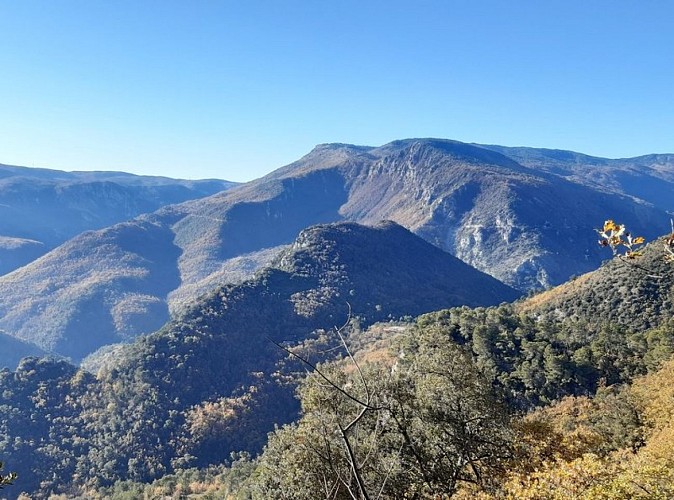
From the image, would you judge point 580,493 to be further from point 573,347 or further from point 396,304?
point 396,304

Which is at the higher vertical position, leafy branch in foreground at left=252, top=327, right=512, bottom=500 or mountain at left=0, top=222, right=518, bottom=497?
leafy branch in foreground at left=252, top=327, right=512, bottom=500

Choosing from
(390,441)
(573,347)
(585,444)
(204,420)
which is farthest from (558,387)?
(204,420)

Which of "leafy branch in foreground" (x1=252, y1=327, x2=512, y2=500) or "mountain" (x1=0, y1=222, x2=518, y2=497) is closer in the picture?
"leafy branch in foreground" (x1=252, y1=327, x2=512, y2=500)

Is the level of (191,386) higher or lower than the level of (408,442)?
lower

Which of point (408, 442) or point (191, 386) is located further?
point (191, 386)

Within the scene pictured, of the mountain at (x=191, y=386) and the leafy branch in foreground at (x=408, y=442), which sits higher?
the leafy branch in foreground at (x=408, y=442)

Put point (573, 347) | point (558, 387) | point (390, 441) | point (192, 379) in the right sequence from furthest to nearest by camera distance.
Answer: point (192, 379) < point (573, 347) < point (558, 387) < point (390, 441)

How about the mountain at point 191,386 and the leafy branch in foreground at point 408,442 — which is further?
the mountain at point 191,386

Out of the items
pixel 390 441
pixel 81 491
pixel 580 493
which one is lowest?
pixel 81 491
